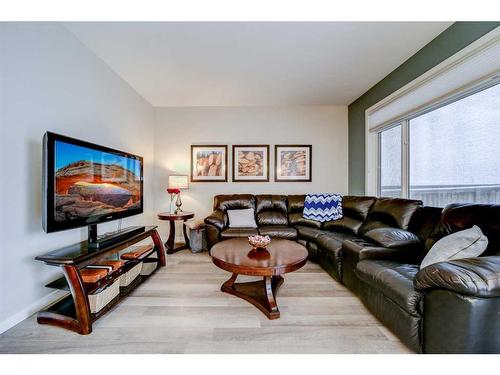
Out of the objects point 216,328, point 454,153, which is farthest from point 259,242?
point 454,153

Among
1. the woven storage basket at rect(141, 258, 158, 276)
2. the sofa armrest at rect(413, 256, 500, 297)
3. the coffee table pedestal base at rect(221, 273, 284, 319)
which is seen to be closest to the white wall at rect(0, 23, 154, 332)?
the woven storage basket at rect(141, 258, 158, 276)

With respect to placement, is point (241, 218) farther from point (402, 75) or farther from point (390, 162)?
point (402, 75)

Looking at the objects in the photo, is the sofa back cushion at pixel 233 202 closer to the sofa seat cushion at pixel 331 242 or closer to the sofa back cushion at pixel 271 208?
the sofa back cushion at pixel 271 208

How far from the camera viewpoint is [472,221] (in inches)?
66.3

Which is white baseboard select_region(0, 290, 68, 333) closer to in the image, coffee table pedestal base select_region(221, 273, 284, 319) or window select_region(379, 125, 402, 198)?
coffee table pedestal base select_region(221, 273, 284, 319)

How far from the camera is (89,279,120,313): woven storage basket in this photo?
5.55ft

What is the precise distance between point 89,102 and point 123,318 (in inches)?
90.1

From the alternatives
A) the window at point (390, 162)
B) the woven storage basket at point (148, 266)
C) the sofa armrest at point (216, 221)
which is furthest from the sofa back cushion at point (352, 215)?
the woven storage basket at point (148, 266)

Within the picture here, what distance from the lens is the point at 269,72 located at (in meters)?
2.93

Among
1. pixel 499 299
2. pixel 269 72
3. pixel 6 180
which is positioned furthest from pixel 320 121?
pixel 6 180

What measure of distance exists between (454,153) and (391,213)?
845 mm

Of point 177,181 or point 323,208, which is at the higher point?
point 177,181

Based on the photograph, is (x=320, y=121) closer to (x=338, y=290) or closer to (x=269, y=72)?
(x=269, y=72)

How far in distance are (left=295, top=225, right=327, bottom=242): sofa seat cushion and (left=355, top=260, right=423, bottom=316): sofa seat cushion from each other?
106cm
